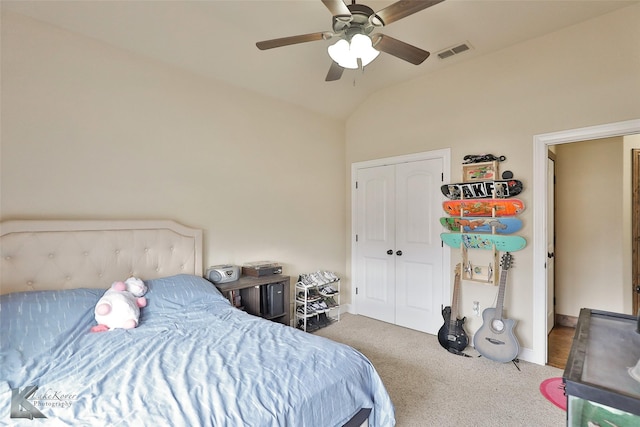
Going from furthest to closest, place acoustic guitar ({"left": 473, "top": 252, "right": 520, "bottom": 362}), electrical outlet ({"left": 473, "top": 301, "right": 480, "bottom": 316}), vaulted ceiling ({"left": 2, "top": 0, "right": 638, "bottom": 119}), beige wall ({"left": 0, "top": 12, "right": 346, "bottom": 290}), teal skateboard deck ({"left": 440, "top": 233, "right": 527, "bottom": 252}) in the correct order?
electrical outlet ({"left": 473, "top": 301, "right": 480, "bottom": 316}) → teal skateboard deck ({"left": 440, "top": 233, "right": 527, "bottom": 252}) → acoustic guitar ({"left": 473, "top": 252, "right": 520, "bottom": 362}) → vaulted ceiling ({"left": 2, "top": 0, "right": 638, "bottom": 119}) → beige wall ({"left": 0, "top": 12, "right": 346, "bottom": 290})

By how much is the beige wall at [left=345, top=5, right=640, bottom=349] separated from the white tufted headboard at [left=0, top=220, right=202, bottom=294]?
284 centimetres

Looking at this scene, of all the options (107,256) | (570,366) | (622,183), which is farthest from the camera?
(622,183)

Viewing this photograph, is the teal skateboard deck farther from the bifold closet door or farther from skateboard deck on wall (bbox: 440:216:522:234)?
the bifold closet door

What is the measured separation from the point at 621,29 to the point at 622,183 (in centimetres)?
182

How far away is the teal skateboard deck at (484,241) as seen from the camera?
289 centimetres

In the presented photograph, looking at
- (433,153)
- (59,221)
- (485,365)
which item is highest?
(433,153)

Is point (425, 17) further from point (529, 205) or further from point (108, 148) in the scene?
point (108, 148)

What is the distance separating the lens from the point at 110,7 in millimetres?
2229

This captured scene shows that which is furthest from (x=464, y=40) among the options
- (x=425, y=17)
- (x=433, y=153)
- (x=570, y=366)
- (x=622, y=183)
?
(x=570, y=366)

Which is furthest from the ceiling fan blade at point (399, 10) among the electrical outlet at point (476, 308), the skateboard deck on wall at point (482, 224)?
the electrical outlet at point (476, 308)

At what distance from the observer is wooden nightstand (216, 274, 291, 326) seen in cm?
292

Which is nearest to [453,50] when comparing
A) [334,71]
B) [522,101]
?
[522,101]

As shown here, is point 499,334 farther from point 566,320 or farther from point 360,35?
point 360,35

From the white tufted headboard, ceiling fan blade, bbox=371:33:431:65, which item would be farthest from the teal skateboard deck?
the white tufted headboard
